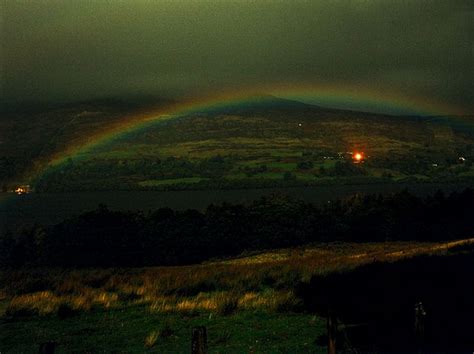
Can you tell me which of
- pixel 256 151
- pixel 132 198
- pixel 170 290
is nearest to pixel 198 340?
pixel 170 290

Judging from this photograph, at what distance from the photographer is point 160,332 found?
11188 millimetres

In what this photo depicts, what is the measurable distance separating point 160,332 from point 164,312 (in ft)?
7.06

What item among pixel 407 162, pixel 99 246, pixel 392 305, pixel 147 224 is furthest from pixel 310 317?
pixel 407 162

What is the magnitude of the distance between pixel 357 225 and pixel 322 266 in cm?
2233

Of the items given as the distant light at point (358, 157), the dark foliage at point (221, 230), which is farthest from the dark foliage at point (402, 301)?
the distant light at point (358, 157)

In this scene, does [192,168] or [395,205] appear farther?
[192,168]

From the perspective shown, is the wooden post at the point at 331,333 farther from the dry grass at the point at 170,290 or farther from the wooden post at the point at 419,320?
the dry grass at the point at 170,290

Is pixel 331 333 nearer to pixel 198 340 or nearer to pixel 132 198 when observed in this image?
pixel 198 340

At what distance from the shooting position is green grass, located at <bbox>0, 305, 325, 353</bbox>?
409 inches

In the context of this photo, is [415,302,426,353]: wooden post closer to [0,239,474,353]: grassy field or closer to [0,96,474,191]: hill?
[0,239,474,353]: grassy field

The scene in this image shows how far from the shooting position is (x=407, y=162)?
11238cm

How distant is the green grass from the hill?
64.7 m

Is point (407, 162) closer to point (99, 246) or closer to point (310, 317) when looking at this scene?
point (99, 246)

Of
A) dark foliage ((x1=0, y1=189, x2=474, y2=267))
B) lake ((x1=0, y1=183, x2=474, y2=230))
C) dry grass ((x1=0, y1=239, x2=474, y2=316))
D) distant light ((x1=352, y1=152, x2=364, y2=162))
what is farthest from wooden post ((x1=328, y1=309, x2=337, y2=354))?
distant light ((x1=352, y1=152, x2=364, y2=162))
